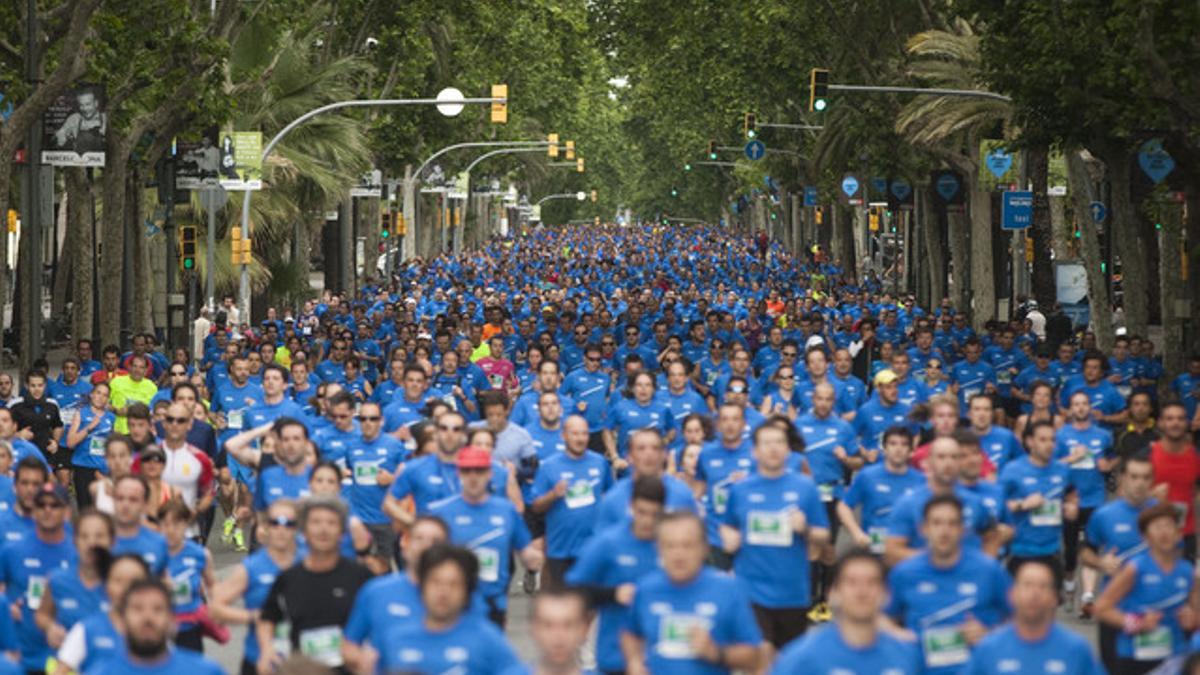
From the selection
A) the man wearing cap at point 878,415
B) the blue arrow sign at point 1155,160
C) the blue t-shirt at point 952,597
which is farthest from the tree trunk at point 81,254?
the blue t-shirt at point 952,597

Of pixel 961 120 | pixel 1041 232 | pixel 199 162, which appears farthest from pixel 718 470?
pixel 1041 232

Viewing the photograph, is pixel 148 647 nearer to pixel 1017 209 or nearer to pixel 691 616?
pixel 691 616

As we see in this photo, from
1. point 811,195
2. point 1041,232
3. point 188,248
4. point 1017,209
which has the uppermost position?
point 811,195

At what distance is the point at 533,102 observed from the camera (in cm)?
8162

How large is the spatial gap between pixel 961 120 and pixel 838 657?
33904mm

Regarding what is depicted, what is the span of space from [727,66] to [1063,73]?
101 ft

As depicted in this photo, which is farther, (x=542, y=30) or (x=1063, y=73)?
(x=542, y=30)

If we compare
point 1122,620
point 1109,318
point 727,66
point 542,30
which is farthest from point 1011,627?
point 542,30

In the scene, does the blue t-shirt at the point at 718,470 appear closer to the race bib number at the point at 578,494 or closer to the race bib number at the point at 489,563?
the race bib number at the point at 578,494

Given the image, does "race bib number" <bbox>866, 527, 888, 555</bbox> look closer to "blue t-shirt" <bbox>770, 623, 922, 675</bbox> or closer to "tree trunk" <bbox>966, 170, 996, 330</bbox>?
"blue t-shirt" <bbox>770, 623, 922, 675</bbox>

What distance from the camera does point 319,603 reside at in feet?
32.7

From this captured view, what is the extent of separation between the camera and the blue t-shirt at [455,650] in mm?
8453

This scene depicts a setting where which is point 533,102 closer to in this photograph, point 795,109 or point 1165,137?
point 795,109

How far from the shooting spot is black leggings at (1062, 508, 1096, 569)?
1641 centimetres
